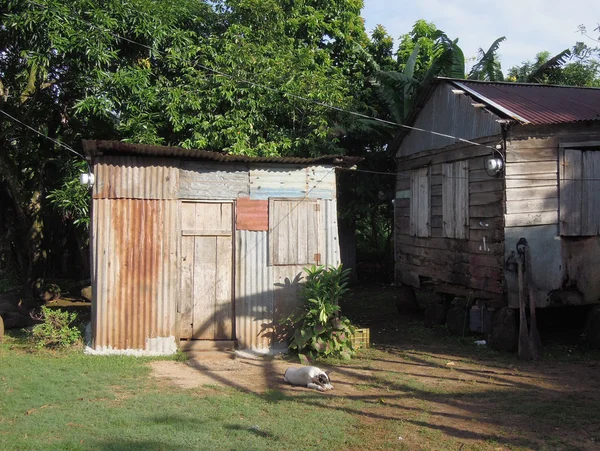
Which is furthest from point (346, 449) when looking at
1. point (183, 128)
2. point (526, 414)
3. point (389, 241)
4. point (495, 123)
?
point (389, 241)

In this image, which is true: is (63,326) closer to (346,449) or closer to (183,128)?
(183,128)

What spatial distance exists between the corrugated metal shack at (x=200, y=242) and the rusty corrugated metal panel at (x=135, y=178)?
15 millimetres

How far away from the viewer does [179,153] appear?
338 inches

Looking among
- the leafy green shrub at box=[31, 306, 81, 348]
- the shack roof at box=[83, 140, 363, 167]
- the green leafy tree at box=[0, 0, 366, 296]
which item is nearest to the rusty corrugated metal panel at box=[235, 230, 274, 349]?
the shack roof at box=[83, 140, 363, 167]

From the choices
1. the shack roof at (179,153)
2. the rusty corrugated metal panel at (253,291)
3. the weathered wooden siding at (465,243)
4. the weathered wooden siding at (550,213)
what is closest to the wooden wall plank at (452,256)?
the weathered wooden siding at (465,243)

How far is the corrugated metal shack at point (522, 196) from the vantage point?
373 inches

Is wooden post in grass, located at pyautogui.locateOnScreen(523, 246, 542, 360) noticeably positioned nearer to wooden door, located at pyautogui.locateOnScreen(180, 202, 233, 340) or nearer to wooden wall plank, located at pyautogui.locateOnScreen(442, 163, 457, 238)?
wooden wall plank, located at pyautogui.locateOnScreen(442, 163, 457, 238)

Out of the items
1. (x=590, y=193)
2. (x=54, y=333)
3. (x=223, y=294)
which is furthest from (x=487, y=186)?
(x=54, y=333)

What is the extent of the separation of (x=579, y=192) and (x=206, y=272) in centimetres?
643

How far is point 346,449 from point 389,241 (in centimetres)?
1374

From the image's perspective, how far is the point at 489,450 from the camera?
17.0ft

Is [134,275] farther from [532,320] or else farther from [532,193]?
[532,193]

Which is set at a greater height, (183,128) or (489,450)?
(183,128)

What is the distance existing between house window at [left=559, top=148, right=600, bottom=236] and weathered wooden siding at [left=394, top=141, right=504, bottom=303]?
3.66 ft
